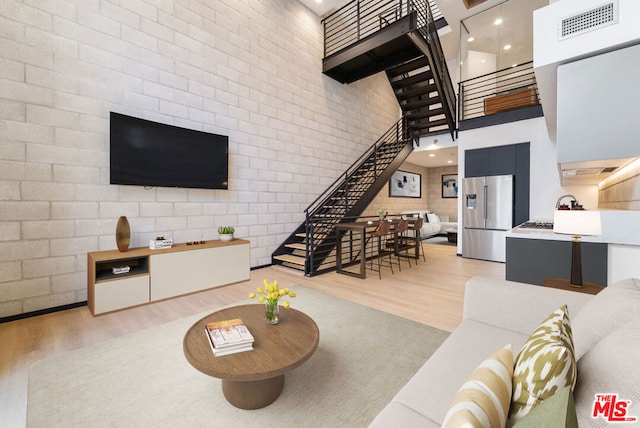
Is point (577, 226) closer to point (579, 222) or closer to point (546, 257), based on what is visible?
point (579, 222)

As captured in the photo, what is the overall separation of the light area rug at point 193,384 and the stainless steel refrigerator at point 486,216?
386 centimetres

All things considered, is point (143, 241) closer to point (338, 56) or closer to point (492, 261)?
point (338, 56)

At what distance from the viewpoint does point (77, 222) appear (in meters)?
3.02

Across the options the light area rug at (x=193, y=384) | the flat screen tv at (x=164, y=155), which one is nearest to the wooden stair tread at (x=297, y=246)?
the flat screen tv at (x=164, y=155)

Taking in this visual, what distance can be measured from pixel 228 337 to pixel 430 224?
8.22 meters

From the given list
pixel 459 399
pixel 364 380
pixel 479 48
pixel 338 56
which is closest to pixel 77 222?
pixel 364 380

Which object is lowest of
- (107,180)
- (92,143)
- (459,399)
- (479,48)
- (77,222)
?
(459,399)

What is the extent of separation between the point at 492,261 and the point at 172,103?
630 centimetres

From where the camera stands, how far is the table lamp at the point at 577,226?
1.84 metres

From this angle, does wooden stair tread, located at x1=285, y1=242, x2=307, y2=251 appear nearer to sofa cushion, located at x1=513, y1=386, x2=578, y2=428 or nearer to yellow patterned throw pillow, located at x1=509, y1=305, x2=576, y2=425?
yellow patterned throw pillow, located at x1=509, y1=305, x2=576, y2=425

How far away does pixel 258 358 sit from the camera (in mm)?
1438

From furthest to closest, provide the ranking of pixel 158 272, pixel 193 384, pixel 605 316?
pixel 158 272 → pixel 193 384 → pixel 605 316

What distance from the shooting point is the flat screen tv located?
3189mm

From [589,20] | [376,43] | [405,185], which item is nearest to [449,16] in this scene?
[376,43]
